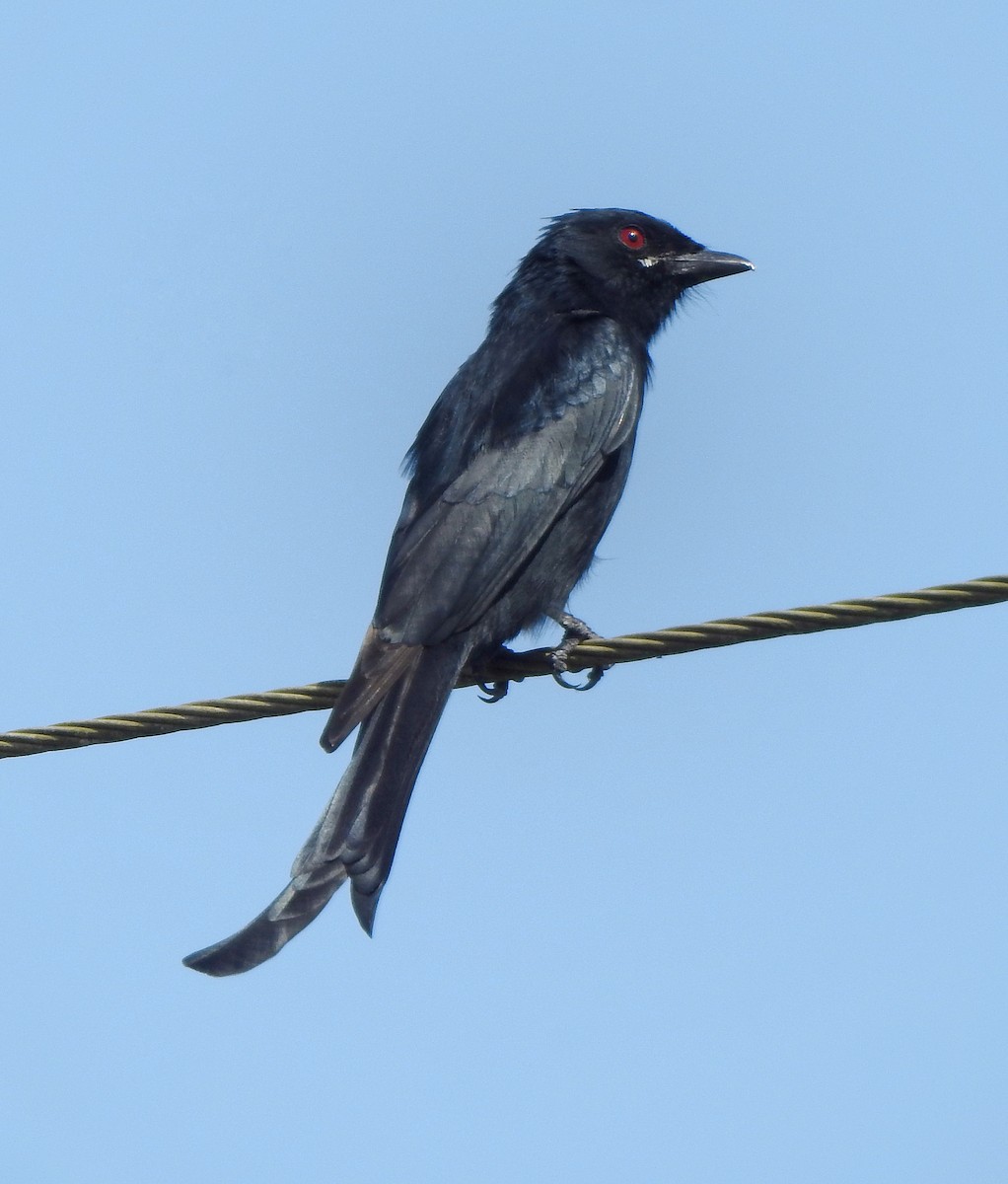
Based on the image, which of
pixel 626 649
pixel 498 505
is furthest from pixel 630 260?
pixel 626 649

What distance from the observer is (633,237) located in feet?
26.4

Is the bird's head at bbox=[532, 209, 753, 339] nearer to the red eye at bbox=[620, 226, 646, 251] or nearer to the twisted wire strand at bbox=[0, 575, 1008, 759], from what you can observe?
the red eye at bbox=[620, 226, 646, 251]

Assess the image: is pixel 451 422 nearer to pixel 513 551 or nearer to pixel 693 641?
pixel 513 551

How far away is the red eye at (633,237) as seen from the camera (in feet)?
26.4

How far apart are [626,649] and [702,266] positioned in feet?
12.5

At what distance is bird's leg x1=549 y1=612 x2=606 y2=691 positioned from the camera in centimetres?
568

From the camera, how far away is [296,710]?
4.91 meters

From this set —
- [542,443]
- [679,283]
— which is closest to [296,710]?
[542,443]

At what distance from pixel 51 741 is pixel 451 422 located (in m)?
2.60

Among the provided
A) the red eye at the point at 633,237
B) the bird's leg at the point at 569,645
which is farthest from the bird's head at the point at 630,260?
the bird's leg at the point at 569,645

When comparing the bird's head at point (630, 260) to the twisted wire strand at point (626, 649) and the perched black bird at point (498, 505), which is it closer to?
the perched black bird at point (498, 505)

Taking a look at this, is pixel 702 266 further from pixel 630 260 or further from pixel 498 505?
pixel 498 505

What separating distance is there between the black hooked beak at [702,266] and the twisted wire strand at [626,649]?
10.6 ft

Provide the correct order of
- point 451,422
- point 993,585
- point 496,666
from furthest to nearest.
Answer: point 451,422 → point 496,666 → point 993,585
